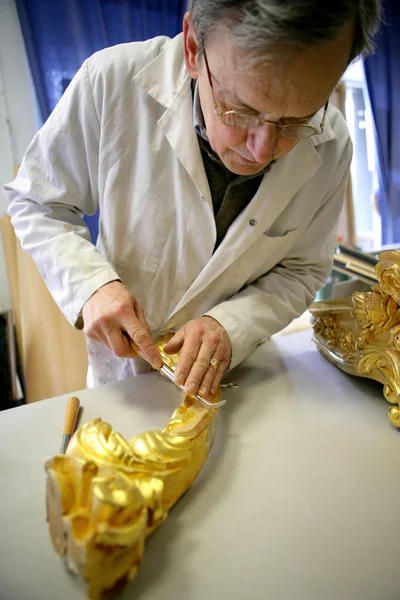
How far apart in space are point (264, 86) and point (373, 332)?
1.86 ft

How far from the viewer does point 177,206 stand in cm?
94

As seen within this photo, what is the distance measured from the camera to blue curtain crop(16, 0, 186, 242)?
1851 mm

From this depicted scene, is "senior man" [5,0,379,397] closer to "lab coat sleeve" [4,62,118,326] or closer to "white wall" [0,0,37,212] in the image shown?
"lab coat sleeve" [4,62,118,326]

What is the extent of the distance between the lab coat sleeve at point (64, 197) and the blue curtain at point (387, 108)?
279 centimetres

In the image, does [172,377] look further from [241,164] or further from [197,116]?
[197,116]

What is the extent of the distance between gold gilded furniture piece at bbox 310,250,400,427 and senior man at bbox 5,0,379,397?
0.10 metres

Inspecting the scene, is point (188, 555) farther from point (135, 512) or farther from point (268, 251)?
point (268, 251)

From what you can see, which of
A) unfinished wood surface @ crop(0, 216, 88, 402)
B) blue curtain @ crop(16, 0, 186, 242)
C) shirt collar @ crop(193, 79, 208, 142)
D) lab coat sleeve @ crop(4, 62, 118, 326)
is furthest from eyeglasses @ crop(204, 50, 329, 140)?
blue curtain @ crop(16, 0, 186, 242)

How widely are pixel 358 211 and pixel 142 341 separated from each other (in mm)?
3290

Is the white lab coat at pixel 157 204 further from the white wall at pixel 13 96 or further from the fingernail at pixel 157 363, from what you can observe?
the white wall at pixel 13 96

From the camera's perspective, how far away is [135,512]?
537 mm

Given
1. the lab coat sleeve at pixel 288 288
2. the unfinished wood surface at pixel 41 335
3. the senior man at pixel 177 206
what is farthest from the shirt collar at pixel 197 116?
the unfinished wood surface at pixel 41 335

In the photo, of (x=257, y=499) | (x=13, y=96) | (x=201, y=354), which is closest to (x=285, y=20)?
(x=201, y=354)

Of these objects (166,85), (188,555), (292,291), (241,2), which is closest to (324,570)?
(188,555)
